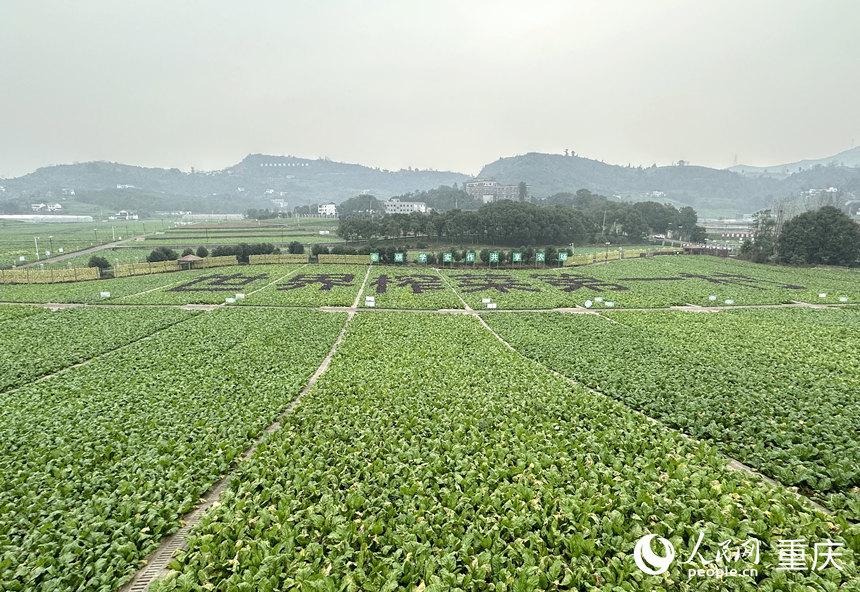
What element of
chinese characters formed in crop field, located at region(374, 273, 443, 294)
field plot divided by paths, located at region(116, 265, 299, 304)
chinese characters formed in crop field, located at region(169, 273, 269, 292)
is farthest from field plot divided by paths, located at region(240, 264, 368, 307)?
chinese characters formed in crop field, located at region(169, 273, 269, 292)

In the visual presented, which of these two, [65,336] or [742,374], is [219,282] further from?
[742,374]

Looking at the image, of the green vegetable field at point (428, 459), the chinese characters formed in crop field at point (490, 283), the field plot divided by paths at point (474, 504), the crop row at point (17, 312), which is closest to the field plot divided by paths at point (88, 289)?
→ the crop row at point (17, 312)

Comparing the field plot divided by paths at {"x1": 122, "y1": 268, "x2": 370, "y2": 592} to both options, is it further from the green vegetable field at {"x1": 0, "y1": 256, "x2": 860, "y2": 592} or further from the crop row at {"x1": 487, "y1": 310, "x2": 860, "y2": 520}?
the crop row at {"x1": 487, "y1": 310, "x2": 860, "y2": 520}

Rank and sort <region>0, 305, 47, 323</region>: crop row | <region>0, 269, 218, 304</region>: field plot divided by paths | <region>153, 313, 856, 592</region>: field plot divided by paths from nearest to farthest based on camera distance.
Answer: <region>153, 313, 856, 592</region>: field plot divided by paths
<region>0, 305, 47, 323</region>: crop row
<region>0, 269, 218, 304</region>: field plot divided by paths

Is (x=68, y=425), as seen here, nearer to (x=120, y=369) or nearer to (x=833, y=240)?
(x=120, y=369)

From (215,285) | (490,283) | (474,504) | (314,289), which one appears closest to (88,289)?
(215,285)

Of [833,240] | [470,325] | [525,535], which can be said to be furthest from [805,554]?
[833,240]
